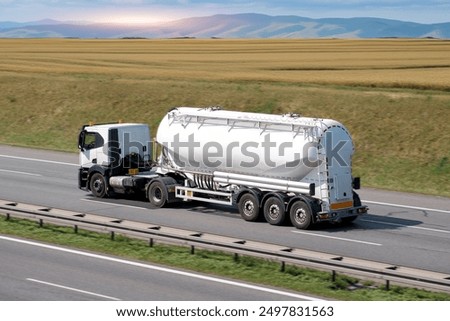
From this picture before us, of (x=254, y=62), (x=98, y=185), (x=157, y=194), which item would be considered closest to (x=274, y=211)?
(x=157, y=194)

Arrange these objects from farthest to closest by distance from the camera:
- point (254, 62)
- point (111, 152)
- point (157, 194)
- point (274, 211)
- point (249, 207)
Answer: point (254, 62) < point (111, 152) < point (157, 194) < point (249, 207) < point (274, 211)

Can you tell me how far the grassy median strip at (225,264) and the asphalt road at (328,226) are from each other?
327 cm

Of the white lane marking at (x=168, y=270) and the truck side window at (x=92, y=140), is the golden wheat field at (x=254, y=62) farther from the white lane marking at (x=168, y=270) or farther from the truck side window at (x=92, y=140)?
the white lane marking at (x=168, y=270)

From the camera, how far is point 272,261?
76.6 feet

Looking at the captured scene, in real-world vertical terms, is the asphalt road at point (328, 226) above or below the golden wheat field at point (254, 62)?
below

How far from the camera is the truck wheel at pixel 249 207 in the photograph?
29.8 metres

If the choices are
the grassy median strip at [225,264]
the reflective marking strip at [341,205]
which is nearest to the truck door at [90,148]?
the grassy median strip at [225,264]

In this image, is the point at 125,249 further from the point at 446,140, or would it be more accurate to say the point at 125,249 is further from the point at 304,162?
the point at 446,140

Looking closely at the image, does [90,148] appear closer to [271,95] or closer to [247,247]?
[247,247]

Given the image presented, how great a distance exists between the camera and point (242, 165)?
3025cm

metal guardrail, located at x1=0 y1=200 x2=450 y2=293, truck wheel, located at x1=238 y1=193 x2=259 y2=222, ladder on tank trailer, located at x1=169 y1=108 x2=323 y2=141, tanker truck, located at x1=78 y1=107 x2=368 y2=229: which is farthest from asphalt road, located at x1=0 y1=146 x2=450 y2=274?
ladder on tank trailer, located at x1=169 y1=108 x2=323 y2=141

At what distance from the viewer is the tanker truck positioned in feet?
94.1

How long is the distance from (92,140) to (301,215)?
10.2 metres

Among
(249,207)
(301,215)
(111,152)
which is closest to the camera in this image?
(301,215)
